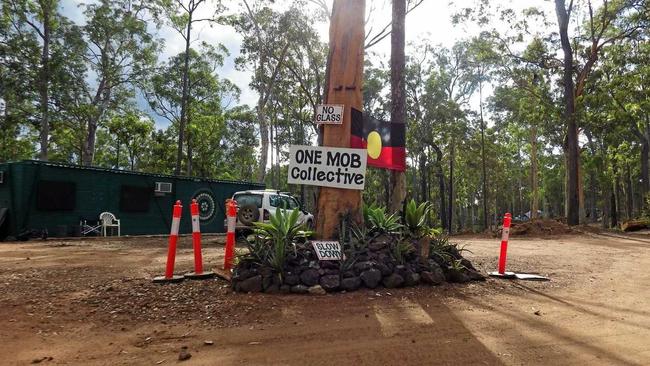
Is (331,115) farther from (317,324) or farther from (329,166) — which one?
(317,324)

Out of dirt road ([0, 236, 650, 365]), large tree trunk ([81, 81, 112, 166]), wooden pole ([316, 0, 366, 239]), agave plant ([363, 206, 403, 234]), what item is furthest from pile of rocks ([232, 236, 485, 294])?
large tree trunk ([81, 81, 112, 166])

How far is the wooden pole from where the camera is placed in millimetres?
6281

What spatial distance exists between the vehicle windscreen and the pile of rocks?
27.4 feet

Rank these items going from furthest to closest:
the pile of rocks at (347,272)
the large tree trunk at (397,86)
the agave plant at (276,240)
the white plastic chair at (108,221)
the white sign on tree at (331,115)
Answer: the white plastic chair at (108,221) → the large tree trunk at (397,86) → the white sign on tree at (331,115) → the agave plant at (276,240) → the pile of rocks at (347,272)

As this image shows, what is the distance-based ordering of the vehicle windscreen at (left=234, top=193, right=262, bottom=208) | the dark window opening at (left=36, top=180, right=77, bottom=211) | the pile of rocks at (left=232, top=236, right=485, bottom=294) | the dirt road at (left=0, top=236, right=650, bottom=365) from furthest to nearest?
→ the dark window opening at (left=36, top=180, right=77, bottom=211) < the vehicle windscreen at (left=234, top=193, right=262, bottom=208) < the pile of rocks at (left=232, top=236, right=485, bottom=294) < the dirt road at (left=0, top=236, right=650, bottom=365)

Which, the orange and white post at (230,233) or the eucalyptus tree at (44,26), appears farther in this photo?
the eucalyptus tree at (44,26)

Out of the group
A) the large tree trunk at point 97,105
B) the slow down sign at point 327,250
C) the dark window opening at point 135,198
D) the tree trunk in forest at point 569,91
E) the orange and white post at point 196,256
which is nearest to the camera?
the slow down sign at point 327,250

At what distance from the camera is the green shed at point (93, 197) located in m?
14.8

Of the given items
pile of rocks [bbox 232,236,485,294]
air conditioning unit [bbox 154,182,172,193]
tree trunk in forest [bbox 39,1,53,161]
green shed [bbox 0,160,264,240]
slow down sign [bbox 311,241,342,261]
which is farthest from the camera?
tree trunk in forest [bbox 39,1,53,161]

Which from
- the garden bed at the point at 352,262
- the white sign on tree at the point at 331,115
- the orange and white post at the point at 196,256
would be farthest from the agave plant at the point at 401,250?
the orange and white post at the point at 196,256

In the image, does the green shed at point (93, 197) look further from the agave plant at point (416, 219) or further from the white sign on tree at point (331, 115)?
the agave plant at point (416, 219)

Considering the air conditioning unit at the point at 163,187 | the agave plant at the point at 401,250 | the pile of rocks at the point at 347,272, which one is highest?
the air conditioning unit at the point at 163,187

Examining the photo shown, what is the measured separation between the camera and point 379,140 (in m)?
7.29

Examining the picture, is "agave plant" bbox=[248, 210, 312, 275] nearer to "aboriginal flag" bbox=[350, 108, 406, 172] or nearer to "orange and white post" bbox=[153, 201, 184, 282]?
"orange and white post" bbox=[153, 201, 184, 282]
